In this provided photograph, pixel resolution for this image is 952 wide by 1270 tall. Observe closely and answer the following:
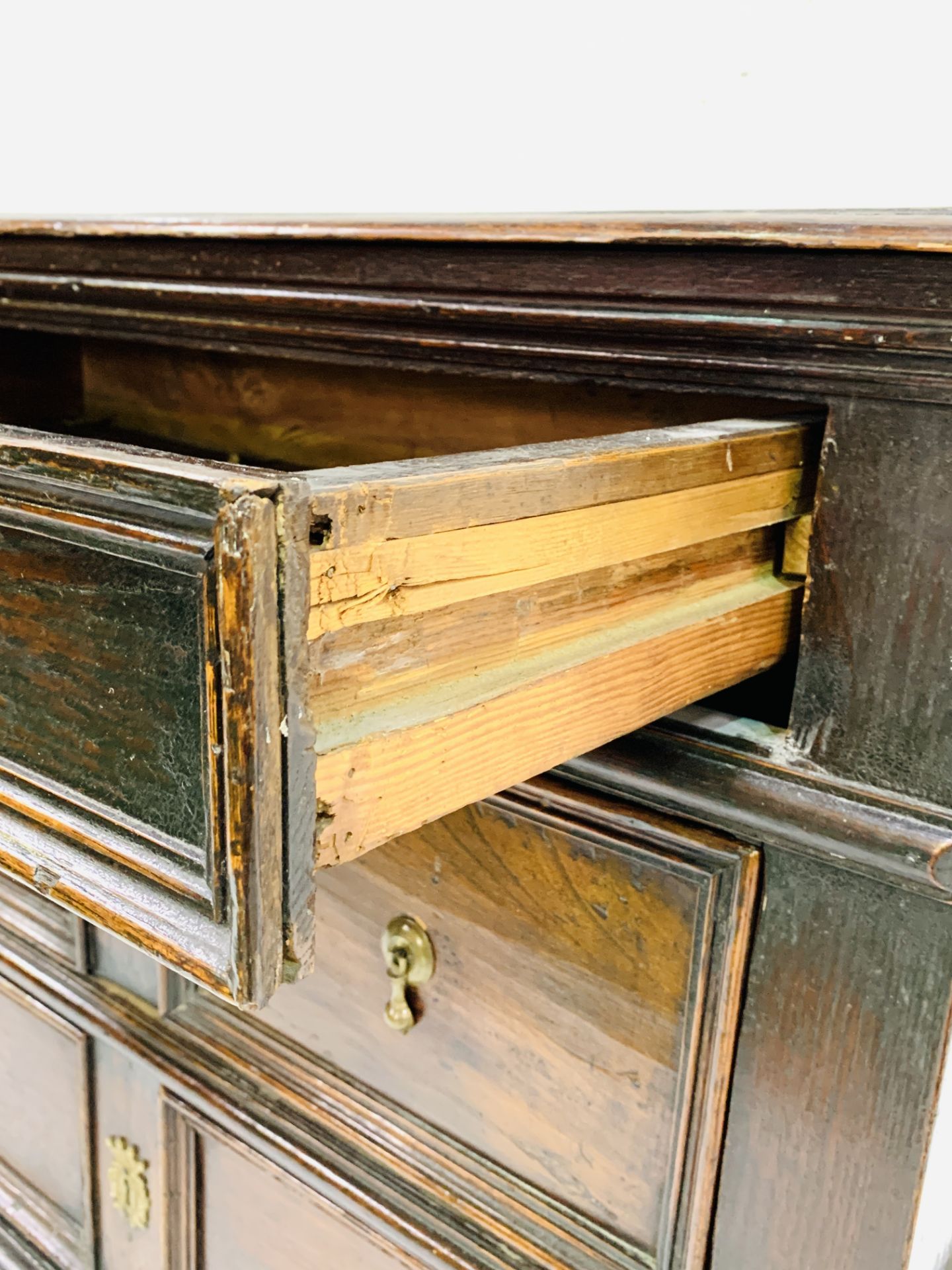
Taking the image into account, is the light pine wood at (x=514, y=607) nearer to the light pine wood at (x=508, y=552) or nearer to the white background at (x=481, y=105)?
the light pine wood at (x=508, y=552)

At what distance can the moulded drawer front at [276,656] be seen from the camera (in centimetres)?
27

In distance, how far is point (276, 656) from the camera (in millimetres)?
265

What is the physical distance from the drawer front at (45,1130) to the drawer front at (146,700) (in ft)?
1.94

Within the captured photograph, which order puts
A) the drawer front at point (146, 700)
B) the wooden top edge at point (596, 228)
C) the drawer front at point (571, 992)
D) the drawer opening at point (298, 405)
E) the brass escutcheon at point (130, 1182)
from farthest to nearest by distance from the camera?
the brass escutcheon at point (130, 1182) < the drawer opening at point (298, 405) < the drawer front at point (571, 992) < the wooden top edge at point (596, 228) < the drawer front at point (146, 700)

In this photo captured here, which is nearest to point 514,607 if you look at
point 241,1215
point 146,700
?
point 146,700

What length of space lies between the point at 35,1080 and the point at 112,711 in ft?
2.44

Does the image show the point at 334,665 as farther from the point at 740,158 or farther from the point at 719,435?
the point at 740,158

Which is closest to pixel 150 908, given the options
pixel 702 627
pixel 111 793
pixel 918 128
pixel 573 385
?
pixel 111 793

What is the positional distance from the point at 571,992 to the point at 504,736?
0.26 metres

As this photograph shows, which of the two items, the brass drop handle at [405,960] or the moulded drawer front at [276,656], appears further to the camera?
the brass drop handle at [405,960]

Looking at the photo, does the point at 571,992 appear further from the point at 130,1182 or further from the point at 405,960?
the point at 130,1182

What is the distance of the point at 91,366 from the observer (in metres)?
0.92

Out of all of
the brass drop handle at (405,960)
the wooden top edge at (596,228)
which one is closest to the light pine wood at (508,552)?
the wooden top edge at (596,228)

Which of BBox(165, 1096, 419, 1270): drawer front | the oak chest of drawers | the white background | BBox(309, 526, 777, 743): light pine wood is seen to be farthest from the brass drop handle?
the white background
